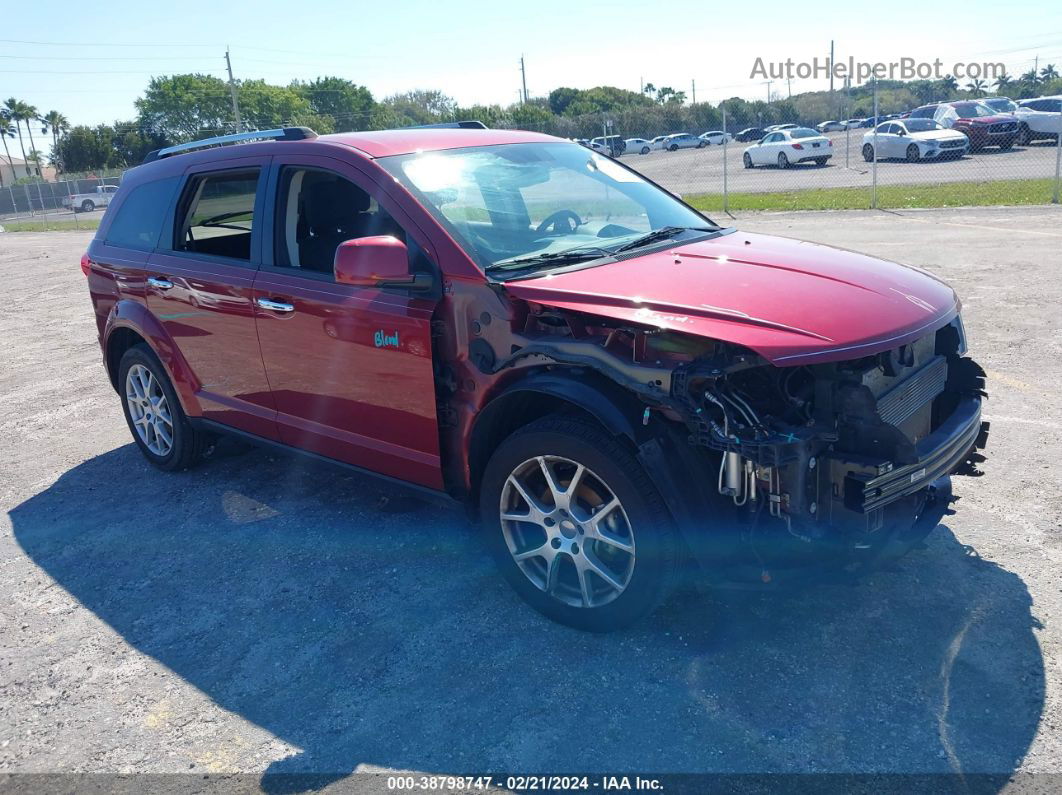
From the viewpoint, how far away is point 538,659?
342cm

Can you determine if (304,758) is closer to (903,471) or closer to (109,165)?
(903,471)

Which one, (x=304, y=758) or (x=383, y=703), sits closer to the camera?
(x=304, y=758)

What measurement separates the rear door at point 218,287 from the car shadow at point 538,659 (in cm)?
71

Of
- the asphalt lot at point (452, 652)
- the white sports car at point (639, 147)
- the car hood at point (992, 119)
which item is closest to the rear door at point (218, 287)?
the asphalt lot at point (452, 652)

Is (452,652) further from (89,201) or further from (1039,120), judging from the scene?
(89,201)

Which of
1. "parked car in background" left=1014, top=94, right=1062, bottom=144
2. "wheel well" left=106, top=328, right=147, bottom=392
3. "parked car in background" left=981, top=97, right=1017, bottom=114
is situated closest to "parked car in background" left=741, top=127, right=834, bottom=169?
"parked car in background" left=1014, top=94, right=1062, bottom=144

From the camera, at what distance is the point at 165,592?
421 centimetres

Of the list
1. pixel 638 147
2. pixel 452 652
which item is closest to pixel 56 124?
pixel 638 147

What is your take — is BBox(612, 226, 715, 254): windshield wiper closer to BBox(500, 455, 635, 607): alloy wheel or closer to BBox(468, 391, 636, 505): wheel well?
BBox(468, 391, 636, 505): wheel well

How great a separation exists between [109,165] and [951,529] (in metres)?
81.7

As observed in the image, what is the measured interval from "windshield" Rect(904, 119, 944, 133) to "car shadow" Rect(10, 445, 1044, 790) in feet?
89.3

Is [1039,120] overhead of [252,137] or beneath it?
beneath

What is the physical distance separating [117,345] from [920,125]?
2784 centimetres

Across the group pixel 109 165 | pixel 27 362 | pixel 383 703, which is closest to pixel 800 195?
pixel 27 362
